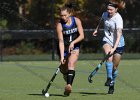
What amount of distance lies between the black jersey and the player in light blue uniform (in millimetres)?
692

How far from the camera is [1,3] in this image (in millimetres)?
21047

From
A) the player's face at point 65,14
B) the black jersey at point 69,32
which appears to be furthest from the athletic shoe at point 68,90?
the player's face at point 65,14

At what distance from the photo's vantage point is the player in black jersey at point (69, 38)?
10.0 meters

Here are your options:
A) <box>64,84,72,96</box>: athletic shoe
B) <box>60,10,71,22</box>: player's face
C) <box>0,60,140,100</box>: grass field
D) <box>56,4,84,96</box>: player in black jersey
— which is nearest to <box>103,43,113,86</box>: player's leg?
<box>0,60,140,100</box>: grass field

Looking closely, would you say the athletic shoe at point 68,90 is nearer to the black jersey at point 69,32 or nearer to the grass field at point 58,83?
the grass field at point 58,83

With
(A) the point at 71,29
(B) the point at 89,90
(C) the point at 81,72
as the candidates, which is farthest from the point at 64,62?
(C) the point at 81,72

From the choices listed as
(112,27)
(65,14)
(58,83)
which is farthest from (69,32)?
(58,83)

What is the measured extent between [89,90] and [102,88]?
1.50 ft

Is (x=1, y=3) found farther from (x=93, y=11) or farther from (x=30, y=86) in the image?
(x=30, y=86)

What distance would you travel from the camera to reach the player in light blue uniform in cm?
1048

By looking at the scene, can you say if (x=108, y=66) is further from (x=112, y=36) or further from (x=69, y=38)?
(x=69, y=38)

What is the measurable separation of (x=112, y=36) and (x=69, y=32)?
90 cm

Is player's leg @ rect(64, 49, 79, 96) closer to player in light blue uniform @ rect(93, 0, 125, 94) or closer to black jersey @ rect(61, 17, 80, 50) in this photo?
black jersey @ rect(61, 17, 80, 50)

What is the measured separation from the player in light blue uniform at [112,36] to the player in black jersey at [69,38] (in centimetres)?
66
